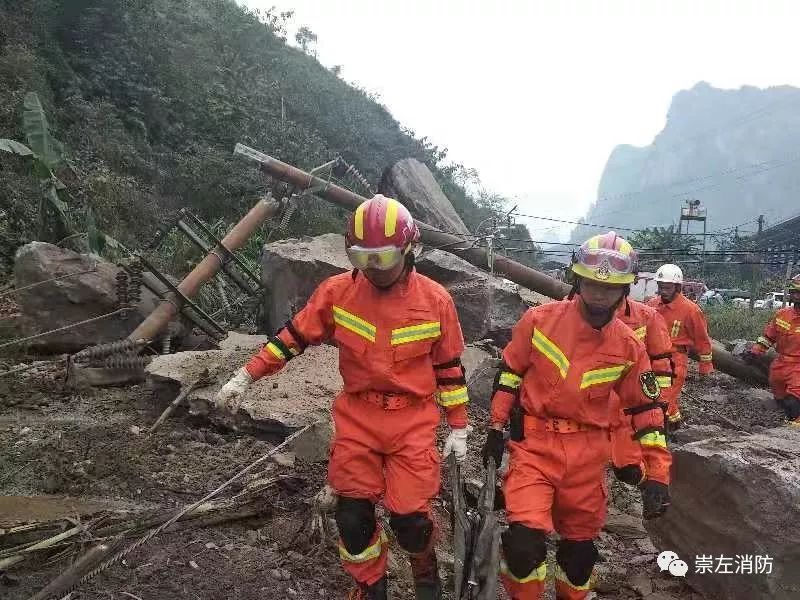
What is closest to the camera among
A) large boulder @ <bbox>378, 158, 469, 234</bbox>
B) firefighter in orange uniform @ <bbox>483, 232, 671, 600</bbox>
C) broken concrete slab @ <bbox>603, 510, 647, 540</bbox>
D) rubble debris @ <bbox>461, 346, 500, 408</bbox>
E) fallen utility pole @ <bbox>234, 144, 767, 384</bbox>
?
firefighter in orange uniform @ <bbox>483, 232, 671, 600</bbox>

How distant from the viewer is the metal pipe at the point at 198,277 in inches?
262

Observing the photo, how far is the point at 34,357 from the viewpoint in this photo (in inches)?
271

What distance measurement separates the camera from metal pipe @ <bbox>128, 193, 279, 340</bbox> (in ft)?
21.8

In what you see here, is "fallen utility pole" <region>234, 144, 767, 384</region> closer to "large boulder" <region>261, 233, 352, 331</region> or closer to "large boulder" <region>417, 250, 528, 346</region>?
"large boulder" <region>417, 250, 528, 346</region>

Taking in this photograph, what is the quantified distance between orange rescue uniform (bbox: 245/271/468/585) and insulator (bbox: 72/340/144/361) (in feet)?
11.8

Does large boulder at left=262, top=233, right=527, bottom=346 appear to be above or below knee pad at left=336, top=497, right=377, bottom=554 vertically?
above

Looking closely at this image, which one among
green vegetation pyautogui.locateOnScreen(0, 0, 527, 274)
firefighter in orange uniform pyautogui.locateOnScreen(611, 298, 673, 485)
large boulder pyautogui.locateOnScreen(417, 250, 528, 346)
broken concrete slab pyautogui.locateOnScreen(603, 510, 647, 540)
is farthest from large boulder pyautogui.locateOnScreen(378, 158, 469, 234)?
broken concrete slab pyautogui.locateOnScreen(603, 510, 647, 540)

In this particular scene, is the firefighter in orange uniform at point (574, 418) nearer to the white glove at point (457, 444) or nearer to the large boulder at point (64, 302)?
the white glove at point (457, 444)

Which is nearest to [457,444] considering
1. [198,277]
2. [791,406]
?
[198,277]

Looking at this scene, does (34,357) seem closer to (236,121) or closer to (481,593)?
(481,593)

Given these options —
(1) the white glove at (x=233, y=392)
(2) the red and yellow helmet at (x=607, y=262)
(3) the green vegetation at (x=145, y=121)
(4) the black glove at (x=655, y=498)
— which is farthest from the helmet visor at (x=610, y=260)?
(3) the green vegetation at (x=145, y=121)

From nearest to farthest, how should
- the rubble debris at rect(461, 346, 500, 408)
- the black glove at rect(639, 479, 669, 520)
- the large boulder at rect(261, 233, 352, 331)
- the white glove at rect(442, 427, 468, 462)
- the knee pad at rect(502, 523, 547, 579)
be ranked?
the knee pad at rect(502, 523, 547, 579) < the black glove at rect(639, 479, 669, 520) < the white glove at rect(442, 427, 468, 462) < the rubble debris at rect(461, 346, 500, 408) < the large boulder at rect(261, 233, 352, 331)

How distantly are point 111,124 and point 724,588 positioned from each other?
15738mm

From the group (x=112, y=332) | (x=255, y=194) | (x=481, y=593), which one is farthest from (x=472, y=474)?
(x=255, y=194)
